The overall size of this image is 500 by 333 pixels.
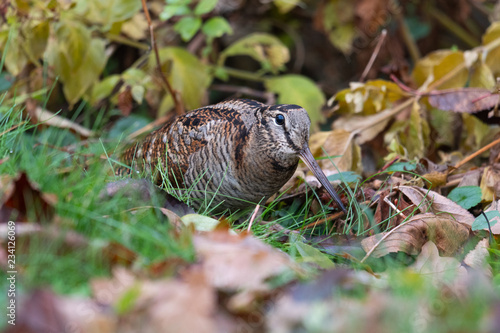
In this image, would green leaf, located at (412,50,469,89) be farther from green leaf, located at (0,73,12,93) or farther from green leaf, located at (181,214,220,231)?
green leaf, located at (0,73,12,93)

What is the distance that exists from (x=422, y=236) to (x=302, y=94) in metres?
2.14

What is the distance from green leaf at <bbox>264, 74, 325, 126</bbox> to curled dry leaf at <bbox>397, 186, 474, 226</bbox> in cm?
161

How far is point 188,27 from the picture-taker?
4.29 meters

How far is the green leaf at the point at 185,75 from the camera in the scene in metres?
4.39

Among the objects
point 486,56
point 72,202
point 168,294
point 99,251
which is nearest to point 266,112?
point 72,202

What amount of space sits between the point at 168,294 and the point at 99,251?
0.38 m

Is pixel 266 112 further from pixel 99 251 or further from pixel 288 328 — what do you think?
pixel 288 328

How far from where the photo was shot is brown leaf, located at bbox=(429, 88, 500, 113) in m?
3.60

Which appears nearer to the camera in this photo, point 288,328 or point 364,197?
point 288,328

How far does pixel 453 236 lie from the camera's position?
2.75 metres

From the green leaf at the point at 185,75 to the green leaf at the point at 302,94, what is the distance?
62 cm

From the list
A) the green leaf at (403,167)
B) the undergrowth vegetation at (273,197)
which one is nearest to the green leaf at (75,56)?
the undergrowth vegetation at (273,197)

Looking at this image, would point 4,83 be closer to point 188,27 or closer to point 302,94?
point 188,27

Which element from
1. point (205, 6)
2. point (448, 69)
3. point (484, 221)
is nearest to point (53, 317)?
point (484, 221)
